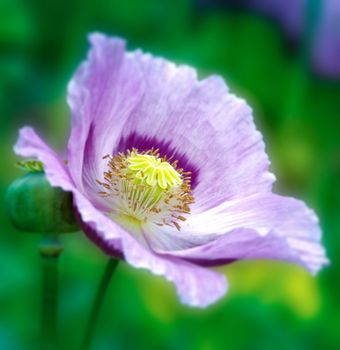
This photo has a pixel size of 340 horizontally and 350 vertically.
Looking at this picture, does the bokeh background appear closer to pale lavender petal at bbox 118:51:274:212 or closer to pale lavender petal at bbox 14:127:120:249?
pale lavender petal at bbox 118:51:274:212

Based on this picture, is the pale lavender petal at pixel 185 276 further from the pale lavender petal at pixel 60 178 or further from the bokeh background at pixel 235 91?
the bokeh background at pixel 235 91

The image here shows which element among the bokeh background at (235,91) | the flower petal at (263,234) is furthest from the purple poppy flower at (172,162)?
the bokeh background at (235,91)

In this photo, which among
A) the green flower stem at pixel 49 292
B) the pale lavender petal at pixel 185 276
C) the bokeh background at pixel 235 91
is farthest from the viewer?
the bokeh background at pixel 235 91

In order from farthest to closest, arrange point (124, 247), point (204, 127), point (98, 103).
→ point (204, 127) → point (98, 103) → point (124, 247)

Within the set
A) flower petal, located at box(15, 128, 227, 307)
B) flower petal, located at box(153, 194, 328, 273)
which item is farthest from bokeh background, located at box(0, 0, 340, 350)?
flower petal, located at box(15, 128, 227, 307)

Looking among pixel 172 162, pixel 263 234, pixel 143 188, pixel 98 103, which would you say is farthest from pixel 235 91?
pixel 263 234

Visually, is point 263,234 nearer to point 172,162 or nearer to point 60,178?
point 60,178

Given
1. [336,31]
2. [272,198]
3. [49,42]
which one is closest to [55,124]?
[49,42]
